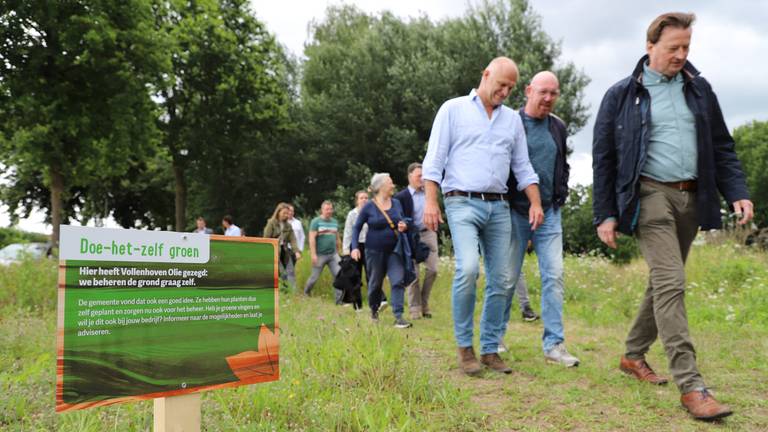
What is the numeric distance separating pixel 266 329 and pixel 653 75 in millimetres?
2844

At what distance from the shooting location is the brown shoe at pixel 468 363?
4.44 metres

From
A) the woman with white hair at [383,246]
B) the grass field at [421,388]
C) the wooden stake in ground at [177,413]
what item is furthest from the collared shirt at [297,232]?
the wooden stake in ground at [177,413]

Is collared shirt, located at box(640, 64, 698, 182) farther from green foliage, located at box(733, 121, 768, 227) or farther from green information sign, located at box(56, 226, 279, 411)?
green foliage, located at box(733, 121, 768, 227)

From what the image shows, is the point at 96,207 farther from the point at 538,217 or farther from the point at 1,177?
the point at 538,217

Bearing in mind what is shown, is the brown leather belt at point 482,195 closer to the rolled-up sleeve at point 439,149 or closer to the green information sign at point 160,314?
the rolled-up sleeve at point 439,149

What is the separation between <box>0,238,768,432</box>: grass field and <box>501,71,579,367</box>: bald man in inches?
11.9

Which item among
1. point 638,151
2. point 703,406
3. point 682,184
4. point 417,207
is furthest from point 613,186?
point 417,207

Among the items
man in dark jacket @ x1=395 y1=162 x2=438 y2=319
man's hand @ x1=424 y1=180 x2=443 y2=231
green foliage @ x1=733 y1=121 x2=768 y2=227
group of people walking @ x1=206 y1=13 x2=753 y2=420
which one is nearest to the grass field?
group of people walking @ x1=206 y1=13 x2=753 y2=420

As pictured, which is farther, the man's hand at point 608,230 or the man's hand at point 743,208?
the man's hand at point 608,230

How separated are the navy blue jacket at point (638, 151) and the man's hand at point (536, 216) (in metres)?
0.64

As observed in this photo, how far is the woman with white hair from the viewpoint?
734 cm

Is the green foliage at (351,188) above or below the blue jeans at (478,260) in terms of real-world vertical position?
above

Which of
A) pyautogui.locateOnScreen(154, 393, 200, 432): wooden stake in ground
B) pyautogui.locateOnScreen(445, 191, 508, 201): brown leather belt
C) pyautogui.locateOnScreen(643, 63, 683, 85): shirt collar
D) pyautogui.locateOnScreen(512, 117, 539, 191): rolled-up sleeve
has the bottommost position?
pyautogui.locateOnScreen(154, 393, 200, 432): wooden stake in ground

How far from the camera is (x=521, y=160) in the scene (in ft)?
15.6
